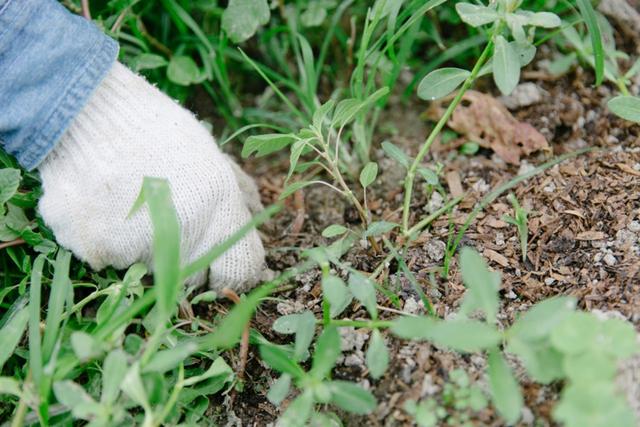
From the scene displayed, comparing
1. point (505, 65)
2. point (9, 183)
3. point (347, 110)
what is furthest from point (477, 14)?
point (9, 183)

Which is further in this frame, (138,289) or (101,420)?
(138,289)

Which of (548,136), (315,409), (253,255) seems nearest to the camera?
(315,409)

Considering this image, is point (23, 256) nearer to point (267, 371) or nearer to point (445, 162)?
point (267, 371)

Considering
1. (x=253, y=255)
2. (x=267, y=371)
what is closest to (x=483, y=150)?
(x=253, y=255)

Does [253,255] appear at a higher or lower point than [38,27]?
lower

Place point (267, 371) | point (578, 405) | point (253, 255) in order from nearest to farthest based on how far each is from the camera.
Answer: point (578, 405) → point (267, 371) → point (253, 255)

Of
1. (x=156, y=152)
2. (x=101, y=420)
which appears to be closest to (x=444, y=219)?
(x=156, y=152)

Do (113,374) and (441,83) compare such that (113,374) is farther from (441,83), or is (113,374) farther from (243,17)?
(243,17)

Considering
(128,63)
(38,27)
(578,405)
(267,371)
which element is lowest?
(267,371)
